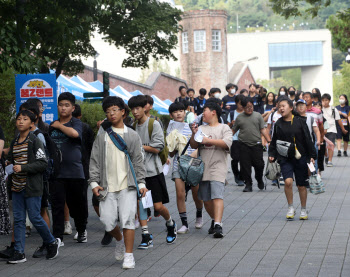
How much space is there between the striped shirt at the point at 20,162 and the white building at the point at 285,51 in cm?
9821

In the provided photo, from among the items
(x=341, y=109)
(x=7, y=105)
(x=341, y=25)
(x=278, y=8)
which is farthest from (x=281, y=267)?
(x=341, y=25)

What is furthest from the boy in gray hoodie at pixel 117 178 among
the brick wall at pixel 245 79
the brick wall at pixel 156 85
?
the brick wall at pixel 245 79

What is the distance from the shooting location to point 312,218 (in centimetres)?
1077

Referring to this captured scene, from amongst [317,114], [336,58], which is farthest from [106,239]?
[336,58]

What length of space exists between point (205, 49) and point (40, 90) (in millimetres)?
50607

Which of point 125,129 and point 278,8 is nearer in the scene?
point 125,129

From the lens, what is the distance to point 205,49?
207 feet

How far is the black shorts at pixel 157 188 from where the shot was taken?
902cm

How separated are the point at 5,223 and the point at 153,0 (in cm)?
1874

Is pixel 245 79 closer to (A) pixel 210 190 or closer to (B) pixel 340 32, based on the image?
(B) pixel 340 32

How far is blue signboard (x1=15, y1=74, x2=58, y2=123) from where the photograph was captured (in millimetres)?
12938

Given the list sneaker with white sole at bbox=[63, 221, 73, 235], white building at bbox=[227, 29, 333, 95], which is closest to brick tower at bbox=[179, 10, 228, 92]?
white building at bbox=[227, 29, 333, 95]

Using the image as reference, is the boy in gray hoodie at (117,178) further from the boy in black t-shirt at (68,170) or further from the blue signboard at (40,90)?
the blue signboard at (40,90)

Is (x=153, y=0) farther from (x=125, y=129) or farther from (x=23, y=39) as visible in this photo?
(x=125, y=129)
